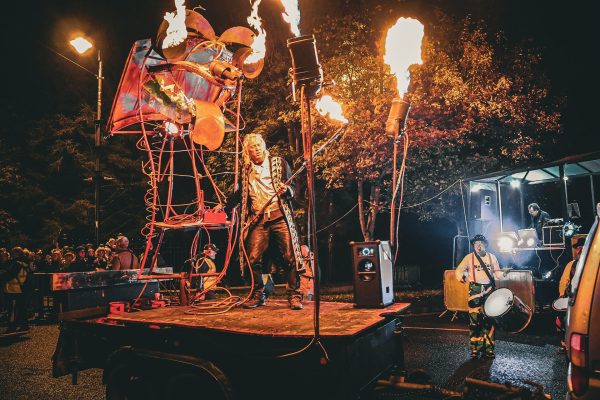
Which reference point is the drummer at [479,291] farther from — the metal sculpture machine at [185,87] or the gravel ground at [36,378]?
the gravel ground at [36,378]

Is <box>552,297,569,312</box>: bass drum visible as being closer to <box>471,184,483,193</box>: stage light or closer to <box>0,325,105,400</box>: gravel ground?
<box>0,325,105,400</box>: gravel ground

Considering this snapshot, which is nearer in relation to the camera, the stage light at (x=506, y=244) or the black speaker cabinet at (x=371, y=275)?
the black speaker cabinet at (x=371, y=275)

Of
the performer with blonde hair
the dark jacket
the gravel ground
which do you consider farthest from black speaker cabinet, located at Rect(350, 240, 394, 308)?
the dark jacket

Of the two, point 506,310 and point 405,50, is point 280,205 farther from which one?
point 506,310

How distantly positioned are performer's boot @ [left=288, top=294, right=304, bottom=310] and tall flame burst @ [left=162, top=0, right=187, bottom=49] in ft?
10.9

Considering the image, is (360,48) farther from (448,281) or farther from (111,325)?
(111,325)

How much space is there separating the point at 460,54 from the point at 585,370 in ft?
45.0

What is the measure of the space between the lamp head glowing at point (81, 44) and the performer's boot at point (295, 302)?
12.2m

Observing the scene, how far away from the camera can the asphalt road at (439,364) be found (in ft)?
19.5

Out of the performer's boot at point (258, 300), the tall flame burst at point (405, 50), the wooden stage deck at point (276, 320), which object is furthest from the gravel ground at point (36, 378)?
the tall flame burst at point (405, 50)

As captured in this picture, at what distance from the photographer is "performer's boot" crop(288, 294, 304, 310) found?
4844mm

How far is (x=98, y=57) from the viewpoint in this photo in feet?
44.3

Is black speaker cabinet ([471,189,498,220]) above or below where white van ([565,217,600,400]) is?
above

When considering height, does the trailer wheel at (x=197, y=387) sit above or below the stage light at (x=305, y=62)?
below
